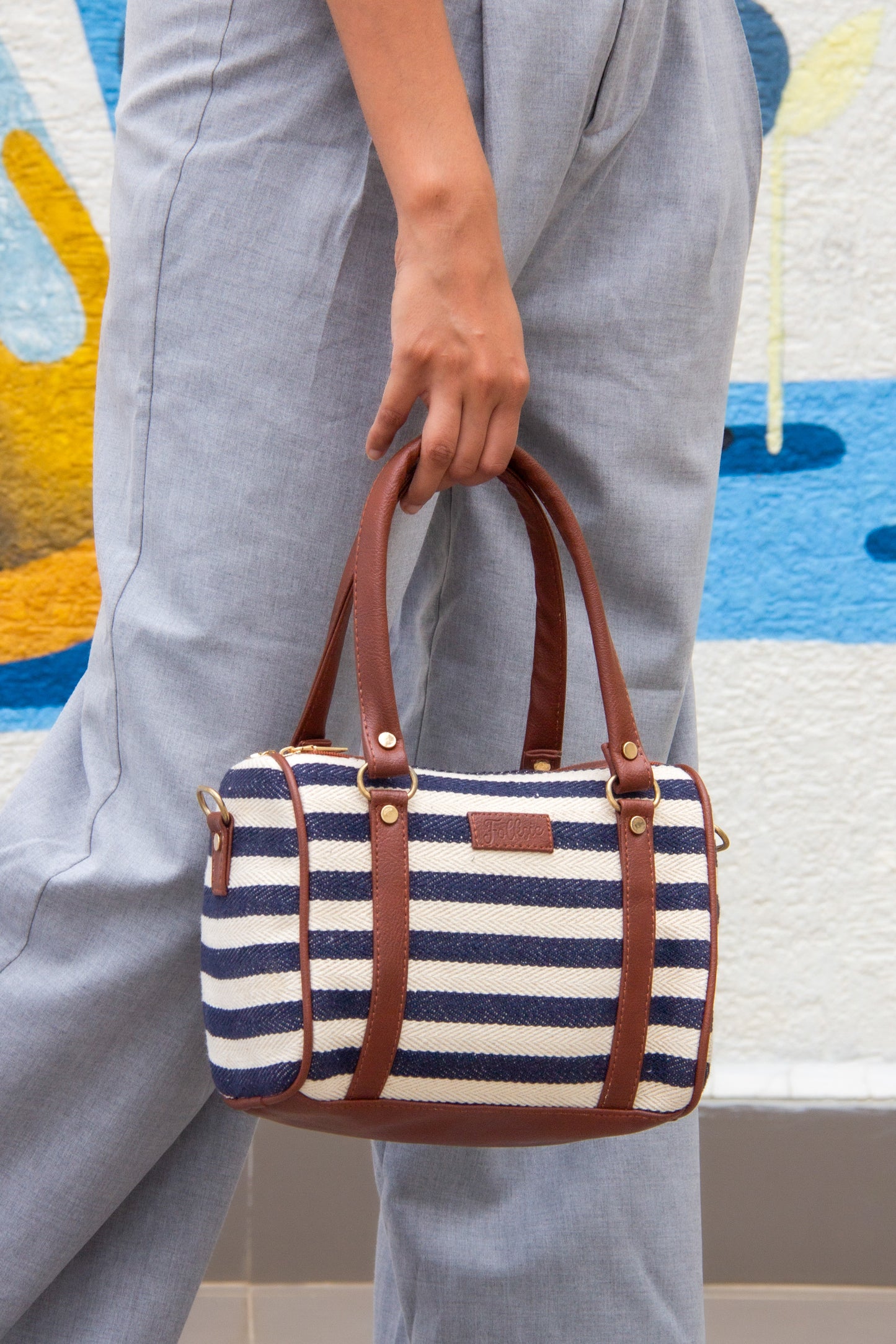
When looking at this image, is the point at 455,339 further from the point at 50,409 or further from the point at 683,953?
the point at 50,409

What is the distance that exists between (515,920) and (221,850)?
164 mm

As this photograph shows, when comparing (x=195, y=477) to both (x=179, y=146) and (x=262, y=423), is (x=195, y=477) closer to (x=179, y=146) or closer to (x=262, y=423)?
(x=262, y=423)

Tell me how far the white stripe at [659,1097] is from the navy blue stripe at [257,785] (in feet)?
0.89

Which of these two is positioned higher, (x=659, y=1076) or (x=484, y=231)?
(x=484, y=231)

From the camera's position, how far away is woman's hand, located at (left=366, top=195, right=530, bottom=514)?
652 mm

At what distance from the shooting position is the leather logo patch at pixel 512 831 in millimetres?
656

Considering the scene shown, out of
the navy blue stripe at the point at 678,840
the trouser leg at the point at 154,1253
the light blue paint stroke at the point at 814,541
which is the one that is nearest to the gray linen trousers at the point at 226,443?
the trouser leg at the point at 154,1253

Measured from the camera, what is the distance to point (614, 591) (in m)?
0.84

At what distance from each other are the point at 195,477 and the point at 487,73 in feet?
0.99

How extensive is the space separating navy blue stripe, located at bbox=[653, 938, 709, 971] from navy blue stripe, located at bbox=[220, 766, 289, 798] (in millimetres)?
234

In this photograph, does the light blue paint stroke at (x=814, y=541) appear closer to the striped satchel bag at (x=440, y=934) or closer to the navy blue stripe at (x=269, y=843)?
the striped satchel bag at (x=440, y=934)

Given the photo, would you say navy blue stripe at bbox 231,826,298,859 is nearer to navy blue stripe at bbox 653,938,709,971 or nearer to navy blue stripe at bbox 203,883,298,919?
navy blue stripe at bbox 203,883,298,919

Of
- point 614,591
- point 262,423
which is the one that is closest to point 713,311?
point 614,591

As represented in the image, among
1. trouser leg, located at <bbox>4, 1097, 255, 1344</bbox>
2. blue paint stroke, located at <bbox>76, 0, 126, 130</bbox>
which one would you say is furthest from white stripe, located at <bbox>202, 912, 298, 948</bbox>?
blue paint stroke, located at <bbox>76, 0, 126, 130</bbox>
